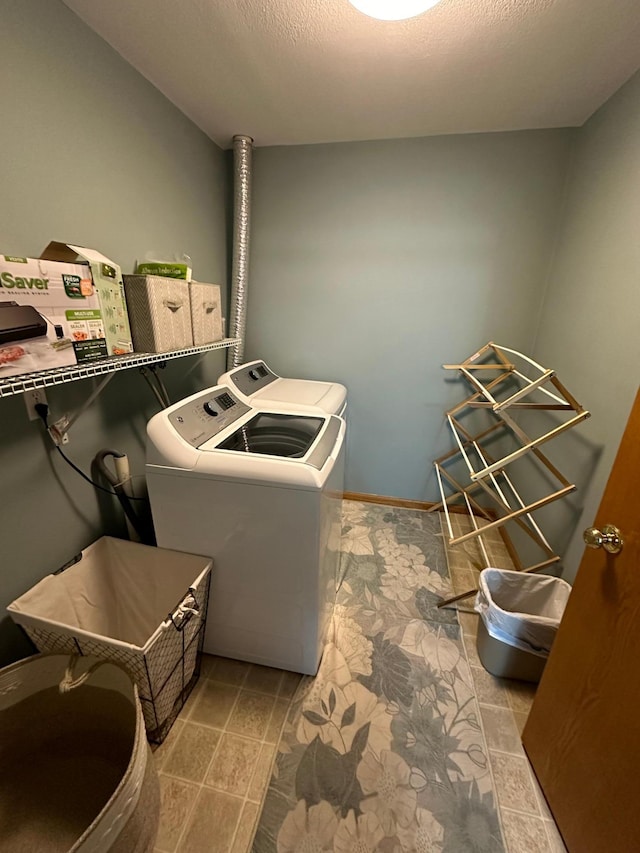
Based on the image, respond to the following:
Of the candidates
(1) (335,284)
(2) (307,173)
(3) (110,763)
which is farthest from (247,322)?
(3) (110,763)

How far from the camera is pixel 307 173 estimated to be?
2.22 m

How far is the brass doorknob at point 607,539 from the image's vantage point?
853mm

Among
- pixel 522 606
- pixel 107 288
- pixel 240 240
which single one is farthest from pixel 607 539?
pixel 240 240

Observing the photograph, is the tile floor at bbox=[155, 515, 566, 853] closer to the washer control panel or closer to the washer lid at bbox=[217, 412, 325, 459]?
the washer lid at bbox=[217, 412, 325, 459]

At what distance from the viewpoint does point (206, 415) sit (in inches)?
60.3

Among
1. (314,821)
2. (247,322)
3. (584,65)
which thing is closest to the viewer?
(314,821)

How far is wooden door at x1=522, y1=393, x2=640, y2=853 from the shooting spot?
0.80m

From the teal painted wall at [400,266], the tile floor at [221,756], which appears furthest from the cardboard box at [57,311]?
the teal painted wall at [400,266]

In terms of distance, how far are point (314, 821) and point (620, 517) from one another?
1.28 meters

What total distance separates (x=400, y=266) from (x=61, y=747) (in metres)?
2.74

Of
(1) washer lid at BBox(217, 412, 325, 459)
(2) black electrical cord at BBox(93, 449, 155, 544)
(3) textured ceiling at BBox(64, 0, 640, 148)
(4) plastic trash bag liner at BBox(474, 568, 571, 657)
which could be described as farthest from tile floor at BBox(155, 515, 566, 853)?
(3) textured ceiling at BBox(64, 0, 640, 148)

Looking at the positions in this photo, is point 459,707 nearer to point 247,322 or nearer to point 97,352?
point 97,352

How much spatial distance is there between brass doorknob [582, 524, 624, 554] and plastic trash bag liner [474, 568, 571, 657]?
0.65 metres

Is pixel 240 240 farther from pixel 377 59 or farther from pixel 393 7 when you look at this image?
pixel 393 7
